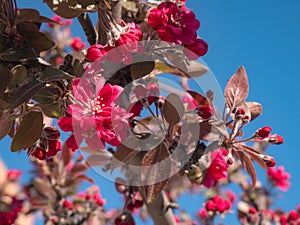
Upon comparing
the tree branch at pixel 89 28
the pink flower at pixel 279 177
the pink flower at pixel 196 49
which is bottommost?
the pink flower at pixel 196 49

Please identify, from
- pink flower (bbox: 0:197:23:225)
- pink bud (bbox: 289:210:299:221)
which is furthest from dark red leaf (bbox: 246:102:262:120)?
pink bud (bbox: 289:210:299:221)

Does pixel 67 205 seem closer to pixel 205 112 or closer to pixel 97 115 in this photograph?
pixel 205 112

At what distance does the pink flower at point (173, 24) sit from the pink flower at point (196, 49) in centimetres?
2

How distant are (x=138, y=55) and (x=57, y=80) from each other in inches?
10.2

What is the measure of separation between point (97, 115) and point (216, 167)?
55cm

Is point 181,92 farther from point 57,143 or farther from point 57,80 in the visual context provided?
→ point 57,80

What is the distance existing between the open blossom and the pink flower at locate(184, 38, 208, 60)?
291 millimetres

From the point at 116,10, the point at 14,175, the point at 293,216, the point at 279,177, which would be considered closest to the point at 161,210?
the point at 116,10

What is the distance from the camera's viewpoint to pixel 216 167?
1514 millimetres

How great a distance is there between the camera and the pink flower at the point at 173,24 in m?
1.27

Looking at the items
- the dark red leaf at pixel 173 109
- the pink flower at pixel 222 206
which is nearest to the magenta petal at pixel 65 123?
the dark red leaf at pixel 173 109

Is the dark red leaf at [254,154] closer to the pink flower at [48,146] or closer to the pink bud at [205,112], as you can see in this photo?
the pink bud at [205,112]

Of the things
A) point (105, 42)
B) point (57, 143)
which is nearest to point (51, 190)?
point (57, 143)

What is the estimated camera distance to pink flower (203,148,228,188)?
4.83 ft
